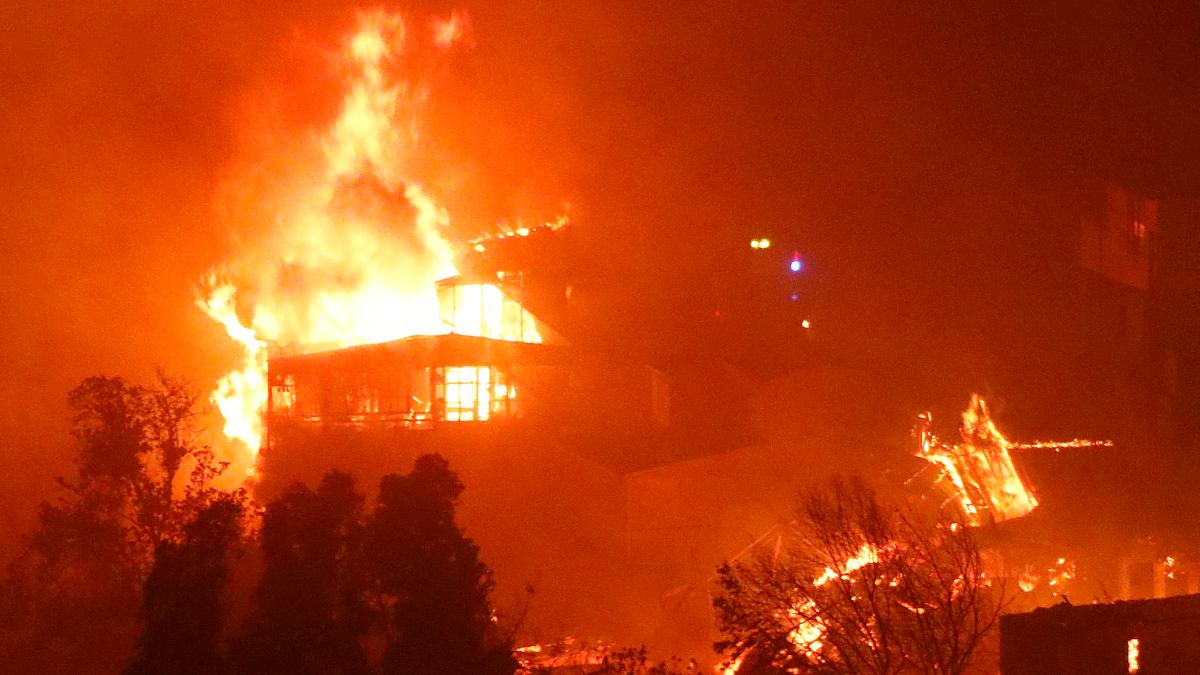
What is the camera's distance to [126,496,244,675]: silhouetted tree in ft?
26.9

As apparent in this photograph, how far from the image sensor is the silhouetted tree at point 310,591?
334 inches

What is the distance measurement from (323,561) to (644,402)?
2147cm

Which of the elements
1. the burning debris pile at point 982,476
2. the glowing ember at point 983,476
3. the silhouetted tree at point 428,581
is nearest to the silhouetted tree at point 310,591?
the silhouetted tree at point 428,581

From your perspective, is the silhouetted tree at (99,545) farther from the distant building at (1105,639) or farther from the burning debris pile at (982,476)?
the burning debris pile at (982,476)

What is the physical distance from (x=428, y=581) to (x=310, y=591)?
0.92 m

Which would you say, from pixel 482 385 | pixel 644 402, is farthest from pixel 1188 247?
pixel 482 385

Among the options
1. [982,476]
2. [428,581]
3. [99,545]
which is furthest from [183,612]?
[982,476]

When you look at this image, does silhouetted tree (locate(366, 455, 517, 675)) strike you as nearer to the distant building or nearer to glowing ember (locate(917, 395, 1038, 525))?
the distant building

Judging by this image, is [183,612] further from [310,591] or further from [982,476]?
[982,476]

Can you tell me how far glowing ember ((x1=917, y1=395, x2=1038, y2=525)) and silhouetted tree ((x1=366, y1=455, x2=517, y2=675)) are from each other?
1715 centimetres

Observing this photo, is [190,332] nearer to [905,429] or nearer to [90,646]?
[90,646]

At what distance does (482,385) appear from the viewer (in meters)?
26.2

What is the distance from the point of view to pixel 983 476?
25422 millimetres

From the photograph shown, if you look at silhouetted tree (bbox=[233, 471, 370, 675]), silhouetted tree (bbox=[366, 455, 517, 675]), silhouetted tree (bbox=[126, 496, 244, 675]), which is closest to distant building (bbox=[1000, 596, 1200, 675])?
silhouetted tree (bbox=[366, 455, 517, 675])
